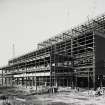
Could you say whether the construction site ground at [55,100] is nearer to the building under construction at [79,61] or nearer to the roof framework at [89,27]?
the building under construction at [79,61]

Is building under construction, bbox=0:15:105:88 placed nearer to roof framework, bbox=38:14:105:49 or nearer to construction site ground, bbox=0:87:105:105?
roof framework, bbox=38:14:105:49

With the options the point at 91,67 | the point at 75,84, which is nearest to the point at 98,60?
the point at 91,67

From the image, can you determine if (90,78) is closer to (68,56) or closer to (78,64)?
(78,64)

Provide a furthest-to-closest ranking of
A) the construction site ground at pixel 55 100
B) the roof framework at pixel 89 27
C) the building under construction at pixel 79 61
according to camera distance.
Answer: the roof framework at pixel 89 27
the building under construction at pixel 79 61
the construction site ground at pixel 55 100

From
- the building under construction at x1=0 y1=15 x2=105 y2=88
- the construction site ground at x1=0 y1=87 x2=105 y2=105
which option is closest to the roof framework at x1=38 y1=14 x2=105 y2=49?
the building under construction at x1=0 y1=15 x2=105 y2=88

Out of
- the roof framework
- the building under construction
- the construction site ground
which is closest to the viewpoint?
the construction site ground

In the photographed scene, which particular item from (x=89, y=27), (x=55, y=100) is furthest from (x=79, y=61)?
(x=55, y=100)

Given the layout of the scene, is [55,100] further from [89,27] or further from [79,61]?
[89,27]

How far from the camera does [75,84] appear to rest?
207 feet

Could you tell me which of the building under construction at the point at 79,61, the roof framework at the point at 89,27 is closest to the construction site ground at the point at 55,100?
the building under construction at the point at 79,61

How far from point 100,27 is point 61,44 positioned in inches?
690

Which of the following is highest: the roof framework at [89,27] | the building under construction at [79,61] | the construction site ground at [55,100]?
the roof framework at [89,27]

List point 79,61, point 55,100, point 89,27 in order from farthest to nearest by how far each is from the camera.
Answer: point 89,27, point 79,61, point 55,100

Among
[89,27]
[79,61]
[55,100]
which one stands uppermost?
[89,27]
